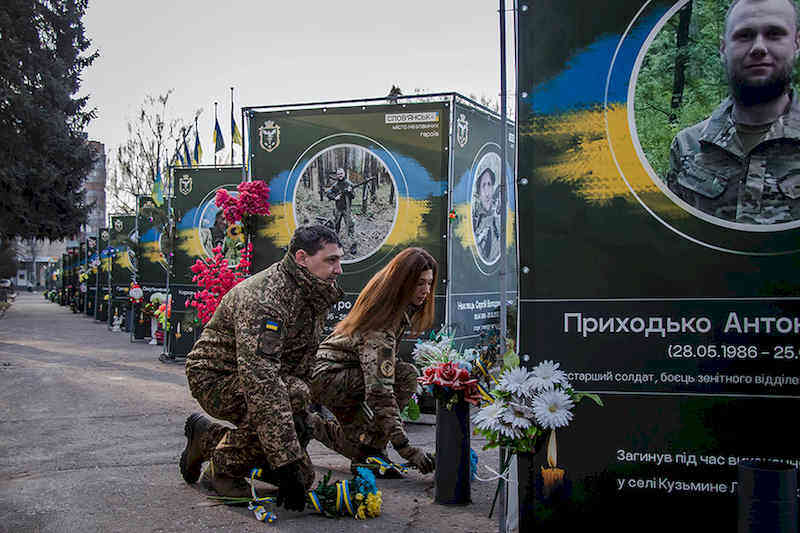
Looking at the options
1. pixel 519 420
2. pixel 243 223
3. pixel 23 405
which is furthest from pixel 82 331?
pixel 519 420

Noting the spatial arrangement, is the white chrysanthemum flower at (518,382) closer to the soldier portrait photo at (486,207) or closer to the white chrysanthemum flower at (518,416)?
the white chrysanthemum flower at (518,416)

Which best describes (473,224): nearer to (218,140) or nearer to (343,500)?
(343,500)

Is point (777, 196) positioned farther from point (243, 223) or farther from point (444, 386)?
point (243, 223)

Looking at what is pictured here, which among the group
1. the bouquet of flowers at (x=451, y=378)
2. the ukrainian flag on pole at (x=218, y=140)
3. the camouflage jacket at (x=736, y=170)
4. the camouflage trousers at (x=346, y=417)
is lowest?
the camouflage trousers at (x=346, y=417)

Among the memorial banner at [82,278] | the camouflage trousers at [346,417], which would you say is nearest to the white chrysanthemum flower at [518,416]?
the camouflage trousers at [346,417]

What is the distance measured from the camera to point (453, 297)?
28.4 ft

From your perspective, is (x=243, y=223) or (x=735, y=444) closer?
(x=735, y=444)

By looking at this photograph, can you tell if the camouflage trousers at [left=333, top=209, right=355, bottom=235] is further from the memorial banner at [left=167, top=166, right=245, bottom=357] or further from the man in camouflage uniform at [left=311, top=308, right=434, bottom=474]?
the memorial banner at [left=167, top=166, right=245, bottom=357]

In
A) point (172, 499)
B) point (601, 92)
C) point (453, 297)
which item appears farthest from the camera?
point (453, 297)

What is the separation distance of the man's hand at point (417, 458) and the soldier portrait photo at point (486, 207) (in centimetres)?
374

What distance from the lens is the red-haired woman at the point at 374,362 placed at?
591cm

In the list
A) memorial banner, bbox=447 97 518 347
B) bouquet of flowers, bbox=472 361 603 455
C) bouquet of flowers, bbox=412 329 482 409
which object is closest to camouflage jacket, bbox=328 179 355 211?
memorial banner, bbox=447 97 518 347

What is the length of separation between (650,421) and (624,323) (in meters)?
0.45

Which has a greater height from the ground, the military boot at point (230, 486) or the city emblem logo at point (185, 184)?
the city emblem logo at point (185, 184)
